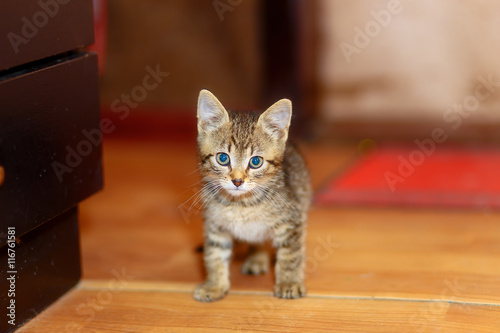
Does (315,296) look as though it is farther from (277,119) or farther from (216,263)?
(277,119)

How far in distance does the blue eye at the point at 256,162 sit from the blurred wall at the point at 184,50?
1.68 m

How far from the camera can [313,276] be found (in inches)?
76.0

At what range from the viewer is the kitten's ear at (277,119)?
1.78 meters

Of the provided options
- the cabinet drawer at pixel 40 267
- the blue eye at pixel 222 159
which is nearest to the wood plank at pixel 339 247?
the cabinet drawer at pixel 40 267

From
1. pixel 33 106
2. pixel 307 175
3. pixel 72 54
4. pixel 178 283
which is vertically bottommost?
pixel 178 283

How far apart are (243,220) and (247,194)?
0.07 metres

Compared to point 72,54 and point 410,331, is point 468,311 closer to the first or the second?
point 410,331

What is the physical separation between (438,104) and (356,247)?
1360 mm

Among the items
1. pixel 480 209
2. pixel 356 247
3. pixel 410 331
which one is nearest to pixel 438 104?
pixel 480 209

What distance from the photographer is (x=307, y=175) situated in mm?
2033

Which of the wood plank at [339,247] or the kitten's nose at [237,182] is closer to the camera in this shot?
the kitten's nose at [237,182]

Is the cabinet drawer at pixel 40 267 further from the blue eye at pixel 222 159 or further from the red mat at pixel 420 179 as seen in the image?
the red mat at pixel 420 179

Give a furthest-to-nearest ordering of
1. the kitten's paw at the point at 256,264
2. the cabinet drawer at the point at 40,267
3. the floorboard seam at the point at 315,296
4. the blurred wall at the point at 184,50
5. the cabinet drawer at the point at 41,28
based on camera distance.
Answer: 1. the blurred wall at the point at 184,50
2. the kitten's paw at the point at 256,264
3. the floorboard seam at the point at 315,296
4. the cabinet drawer at the point at 40,267
5. the cabinet drawer at the point at 41,28

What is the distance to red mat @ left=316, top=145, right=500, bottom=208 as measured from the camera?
2529 mm
